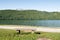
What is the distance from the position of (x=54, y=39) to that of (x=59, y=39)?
502mm

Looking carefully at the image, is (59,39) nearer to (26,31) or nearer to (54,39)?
(54,39)

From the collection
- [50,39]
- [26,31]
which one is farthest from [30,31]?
[50,39]

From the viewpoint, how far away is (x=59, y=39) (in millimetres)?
15289

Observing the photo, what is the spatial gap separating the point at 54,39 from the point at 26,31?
30.1 ft

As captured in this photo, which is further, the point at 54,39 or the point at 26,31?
the point at 26,31

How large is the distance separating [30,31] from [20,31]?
1.79 m

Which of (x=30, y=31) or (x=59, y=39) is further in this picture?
(x=30, y=31)

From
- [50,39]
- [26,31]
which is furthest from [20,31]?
[50,39]

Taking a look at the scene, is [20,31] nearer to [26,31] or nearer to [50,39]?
[26,31]

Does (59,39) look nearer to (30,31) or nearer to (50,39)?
(50,39)

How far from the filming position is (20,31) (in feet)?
80.6

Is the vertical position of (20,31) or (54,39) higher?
(54,39)

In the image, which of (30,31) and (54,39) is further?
(30,31)

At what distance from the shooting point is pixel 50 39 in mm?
15266
